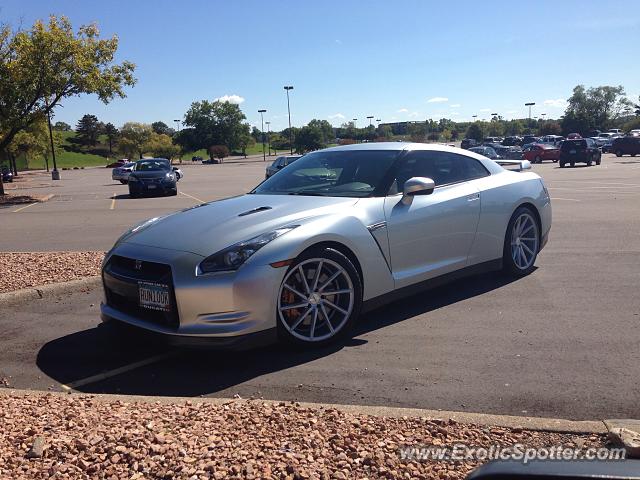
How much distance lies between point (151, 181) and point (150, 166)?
145 centimetres

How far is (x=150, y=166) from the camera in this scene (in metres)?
24.3

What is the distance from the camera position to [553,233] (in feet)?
30.9

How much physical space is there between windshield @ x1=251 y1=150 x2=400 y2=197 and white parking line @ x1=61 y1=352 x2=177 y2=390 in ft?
6.20

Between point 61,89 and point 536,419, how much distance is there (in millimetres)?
20789

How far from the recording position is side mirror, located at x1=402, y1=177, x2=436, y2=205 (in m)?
4.94

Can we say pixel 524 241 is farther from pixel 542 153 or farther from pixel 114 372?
pixel 542 153

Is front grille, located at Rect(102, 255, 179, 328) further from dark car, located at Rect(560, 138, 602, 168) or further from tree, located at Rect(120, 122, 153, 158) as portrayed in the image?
tree, located at Rect(120, 122, 153, 158)

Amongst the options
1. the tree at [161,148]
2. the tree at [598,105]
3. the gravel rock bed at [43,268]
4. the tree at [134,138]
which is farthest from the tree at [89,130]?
the gravel rock bed at [43,268]

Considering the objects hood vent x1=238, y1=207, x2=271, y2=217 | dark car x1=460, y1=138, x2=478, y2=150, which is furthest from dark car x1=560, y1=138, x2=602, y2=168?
hood vent x1=238, y1=207, x2=271, y2=217

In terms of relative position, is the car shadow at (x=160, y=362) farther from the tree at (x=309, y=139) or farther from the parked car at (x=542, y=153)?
the tree at (x=309, y=139)

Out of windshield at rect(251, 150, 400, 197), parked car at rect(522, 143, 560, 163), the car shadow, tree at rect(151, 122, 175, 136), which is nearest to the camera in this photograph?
the car shadow

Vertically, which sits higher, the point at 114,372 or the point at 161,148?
the point at 161,148

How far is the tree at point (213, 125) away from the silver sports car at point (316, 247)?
126 meters

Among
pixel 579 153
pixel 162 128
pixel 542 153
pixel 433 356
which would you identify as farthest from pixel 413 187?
pixel 162 128
